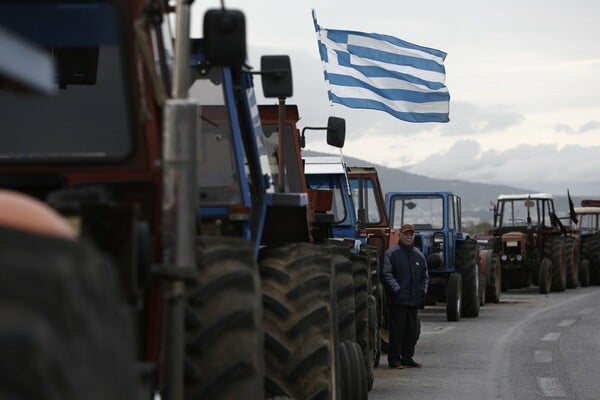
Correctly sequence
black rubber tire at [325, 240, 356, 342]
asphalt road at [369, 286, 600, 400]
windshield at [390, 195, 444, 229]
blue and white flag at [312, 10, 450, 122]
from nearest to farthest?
black rubber tire at [325, 240, 356, 342] → asphalt road at [369, 286, 600, 400] → blue and white flag at [312, 10, 450, 122] → windshield at [390, 195, 444, 229]

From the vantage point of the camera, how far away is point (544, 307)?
31.7m

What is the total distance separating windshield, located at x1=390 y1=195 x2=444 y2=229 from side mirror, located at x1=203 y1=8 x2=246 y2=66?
858 inches

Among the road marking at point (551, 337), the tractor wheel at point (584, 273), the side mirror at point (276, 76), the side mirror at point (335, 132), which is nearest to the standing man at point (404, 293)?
the road marking at point (551, 337)

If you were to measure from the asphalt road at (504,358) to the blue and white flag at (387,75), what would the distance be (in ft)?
12.9

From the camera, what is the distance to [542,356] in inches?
731

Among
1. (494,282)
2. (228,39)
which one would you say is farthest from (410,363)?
(494,282)

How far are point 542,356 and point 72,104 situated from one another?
1358 centimetres

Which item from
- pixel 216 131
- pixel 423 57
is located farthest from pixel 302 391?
pixel 423 57

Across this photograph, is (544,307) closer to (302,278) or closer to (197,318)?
(302,278)

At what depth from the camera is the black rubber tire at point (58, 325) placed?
8.68 ft

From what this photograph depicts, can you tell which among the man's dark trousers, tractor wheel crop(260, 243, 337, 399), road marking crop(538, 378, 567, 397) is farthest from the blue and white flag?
tractor wheel crop(260, 243, 337, 399)

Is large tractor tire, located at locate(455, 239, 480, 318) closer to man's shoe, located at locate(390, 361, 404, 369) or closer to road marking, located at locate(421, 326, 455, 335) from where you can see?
road marking, located at locate(421, 326, 455, 335)

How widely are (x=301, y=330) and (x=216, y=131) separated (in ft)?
3.99

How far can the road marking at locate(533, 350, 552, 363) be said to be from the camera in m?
17.9
